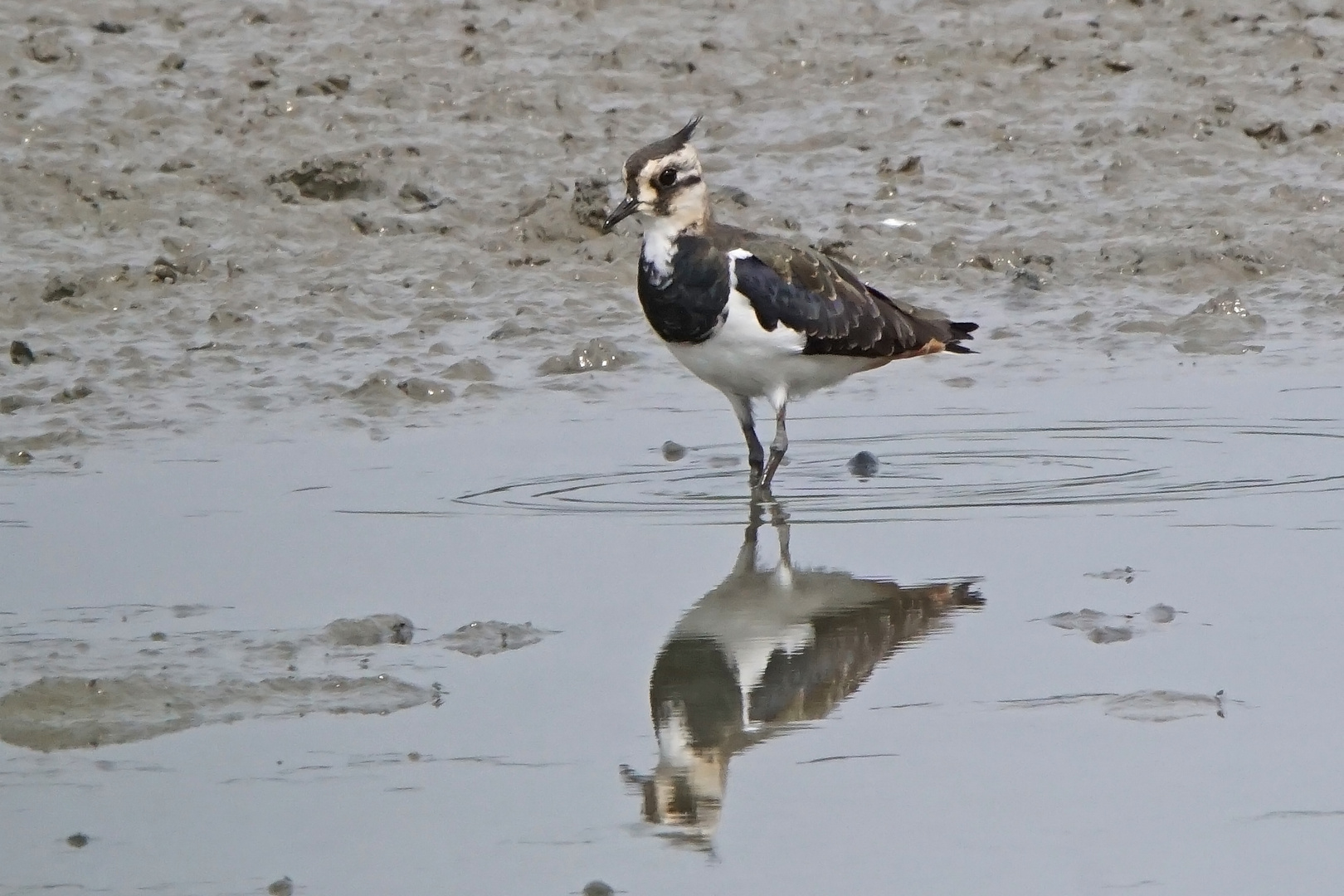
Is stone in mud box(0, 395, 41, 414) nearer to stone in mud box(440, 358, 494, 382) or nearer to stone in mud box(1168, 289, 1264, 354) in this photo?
stone in mud box(440, 358, 494, 382)

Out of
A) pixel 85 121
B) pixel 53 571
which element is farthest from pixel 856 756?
pixel 85 121

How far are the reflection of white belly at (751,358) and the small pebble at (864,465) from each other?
1.38ft

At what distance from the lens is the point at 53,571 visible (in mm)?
6883

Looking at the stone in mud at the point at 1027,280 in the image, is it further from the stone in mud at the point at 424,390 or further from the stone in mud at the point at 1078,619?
the stone in mud at the point at 1078,619

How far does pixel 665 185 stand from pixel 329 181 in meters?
3.74

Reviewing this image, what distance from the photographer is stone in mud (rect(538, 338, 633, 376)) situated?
9.68 metres

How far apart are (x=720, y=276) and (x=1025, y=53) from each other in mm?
5996

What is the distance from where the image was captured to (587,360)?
9.73m

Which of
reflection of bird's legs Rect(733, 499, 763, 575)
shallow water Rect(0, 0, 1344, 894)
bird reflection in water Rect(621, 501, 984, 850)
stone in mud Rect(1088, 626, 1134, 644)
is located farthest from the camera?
reflection of bird's legs Rect(733, 499, 763, 575)

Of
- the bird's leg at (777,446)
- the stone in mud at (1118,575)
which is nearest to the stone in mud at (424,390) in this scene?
the bird's leg at (777,446)

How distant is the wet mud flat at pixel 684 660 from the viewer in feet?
15.5

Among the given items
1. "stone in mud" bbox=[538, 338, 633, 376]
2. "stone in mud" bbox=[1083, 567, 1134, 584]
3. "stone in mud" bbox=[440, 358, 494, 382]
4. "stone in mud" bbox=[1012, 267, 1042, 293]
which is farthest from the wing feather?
"stone in mud" bbox=[1083, 567, 1134, 584]

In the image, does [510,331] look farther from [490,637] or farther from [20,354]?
[490,637]

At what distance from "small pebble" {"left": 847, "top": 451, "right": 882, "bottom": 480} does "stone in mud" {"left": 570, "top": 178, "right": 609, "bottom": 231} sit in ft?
10.8
